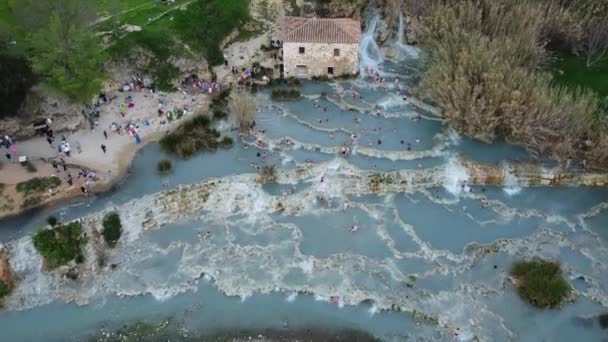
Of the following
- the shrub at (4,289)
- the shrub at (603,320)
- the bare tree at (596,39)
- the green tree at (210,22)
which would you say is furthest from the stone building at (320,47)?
the shrub at (4,289)

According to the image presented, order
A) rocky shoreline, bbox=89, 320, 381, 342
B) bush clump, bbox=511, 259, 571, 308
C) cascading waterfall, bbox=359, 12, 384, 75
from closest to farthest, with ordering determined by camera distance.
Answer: rocky shoreline, bbox=89, 320, 381, 342 → bush clump, bbox=511, 259, 571, 308 → cascading waterfall, bbox=359, 12, 384, 75

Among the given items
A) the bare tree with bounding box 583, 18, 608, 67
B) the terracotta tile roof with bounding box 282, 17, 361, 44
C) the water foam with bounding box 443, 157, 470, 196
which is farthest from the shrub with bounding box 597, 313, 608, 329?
the terracotta tile roof with bounding box 282, 17, 361, 44

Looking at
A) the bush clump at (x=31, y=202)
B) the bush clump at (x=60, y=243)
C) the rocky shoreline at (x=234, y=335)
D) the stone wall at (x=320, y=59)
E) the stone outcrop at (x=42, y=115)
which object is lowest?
the rocky shoreline at (x=234, y=335)

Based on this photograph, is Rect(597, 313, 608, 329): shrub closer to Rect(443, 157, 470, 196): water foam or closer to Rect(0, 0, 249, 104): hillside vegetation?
Rect(443, 157, 470, 196): water foam

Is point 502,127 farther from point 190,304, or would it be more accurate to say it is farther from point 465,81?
point 190,304

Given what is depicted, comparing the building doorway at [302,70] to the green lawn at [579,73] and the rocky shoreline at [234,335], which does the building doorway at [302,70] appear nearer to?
the green lawn at [579,73]

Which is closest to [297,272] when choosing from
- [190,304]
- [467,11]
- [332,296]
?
[332,296]
